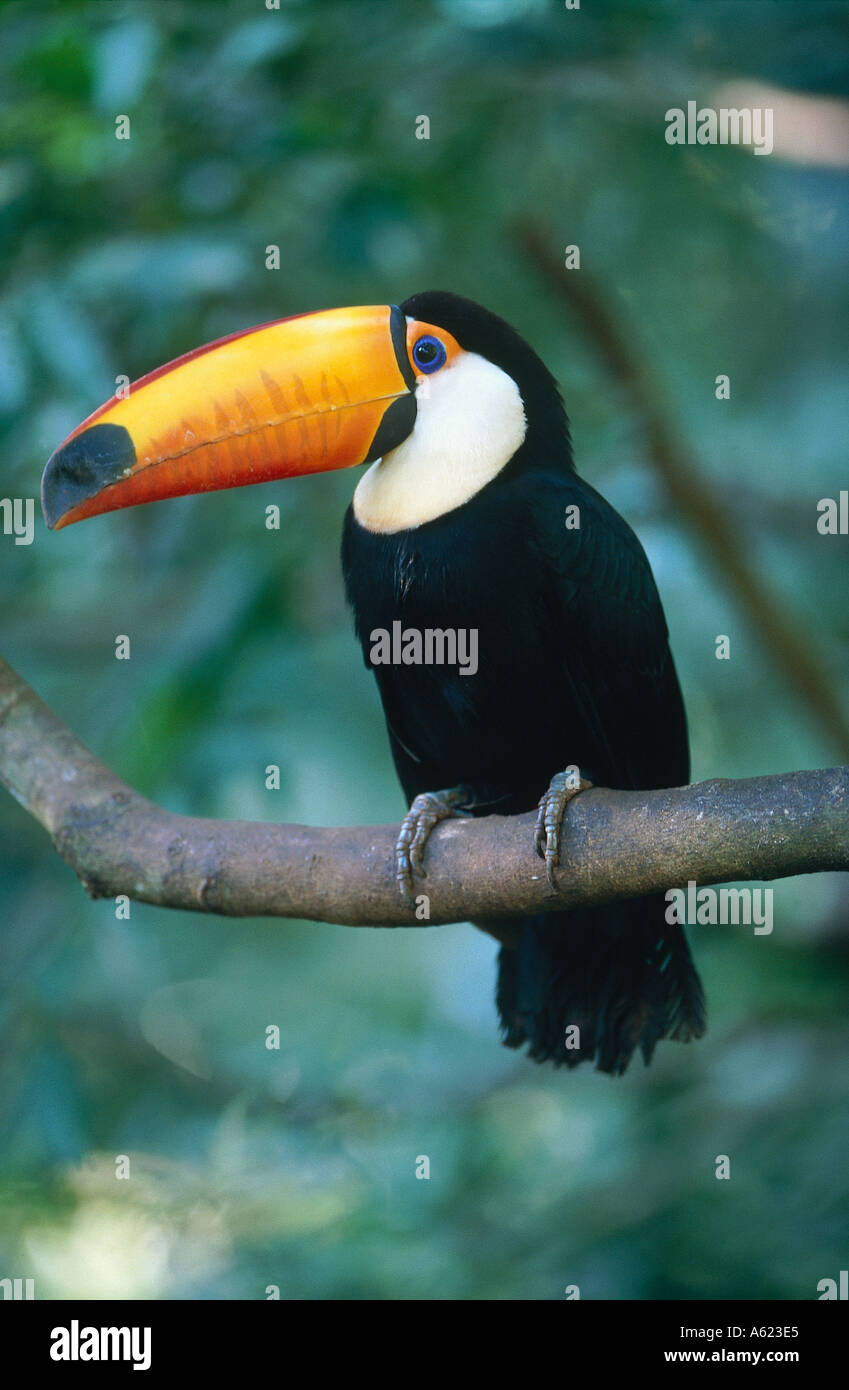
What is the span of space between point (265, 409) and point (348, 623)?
220 centimetres

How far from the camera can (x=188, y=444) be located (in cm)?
285

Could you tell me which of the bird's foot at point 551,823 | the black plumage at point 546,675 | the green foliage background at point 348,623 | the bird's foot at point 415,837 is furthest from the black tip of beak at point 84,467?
the bird's foot at point 551,823

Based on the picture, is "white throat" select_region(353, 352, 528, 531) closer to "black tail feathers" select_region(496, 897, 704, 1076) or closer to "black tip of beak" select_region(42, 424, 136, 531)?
"black tip of beak" select_region(42, 424, 136, 531)

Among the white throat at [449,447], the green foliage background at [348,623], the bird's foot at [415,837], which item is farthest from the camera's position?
the green foliage background at [348,623]

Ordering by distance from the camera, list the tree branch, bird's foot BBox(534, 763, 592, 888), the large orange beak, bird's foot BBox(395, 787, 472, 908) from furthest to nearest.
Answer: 1. the large orange beak
2. bird's foot BBox(395, 787, 472, 908)
3. bird's foot BBox(534, 763, 592, 888)
4. the tree branch

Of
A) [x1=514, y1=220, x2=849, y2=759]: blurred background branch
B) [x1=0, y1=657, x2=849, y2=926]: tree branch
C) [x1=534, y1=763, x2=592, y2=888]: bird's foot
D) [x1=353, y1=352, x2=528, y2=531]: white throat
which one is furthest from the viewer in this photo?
[x1=514, y1=220, x2=849, y2=759]: blurred background branch

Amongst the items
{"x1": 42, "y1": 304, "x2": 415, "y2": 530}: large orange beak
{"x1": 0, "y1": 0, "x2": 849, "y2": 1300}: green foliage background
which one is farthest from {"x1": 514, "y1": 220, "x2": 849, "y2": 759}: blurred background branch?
{"x1": 42, "y1": 304, "x2": 415, "y2": 530}: large orange beak

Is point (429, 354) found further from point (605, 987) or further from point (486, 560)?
point (605, 987)

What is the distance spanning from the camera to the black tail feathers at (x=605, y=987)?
9.79 feet

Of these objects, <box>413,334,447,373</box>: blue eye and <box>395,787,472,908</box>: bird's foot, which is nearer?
<box>395,787,472,908</box>: bird's foot

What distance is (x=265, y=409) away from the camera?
294 cm

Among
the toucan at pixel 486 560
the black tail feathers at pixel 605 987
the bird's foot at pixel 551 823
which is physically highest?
the toucan at pixel 486 560

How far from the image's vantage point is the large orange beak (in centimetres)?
279

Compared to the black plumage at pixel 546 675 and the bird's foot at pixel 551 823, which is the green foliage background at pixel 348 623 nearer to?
the black plumage at pixel 546 675
